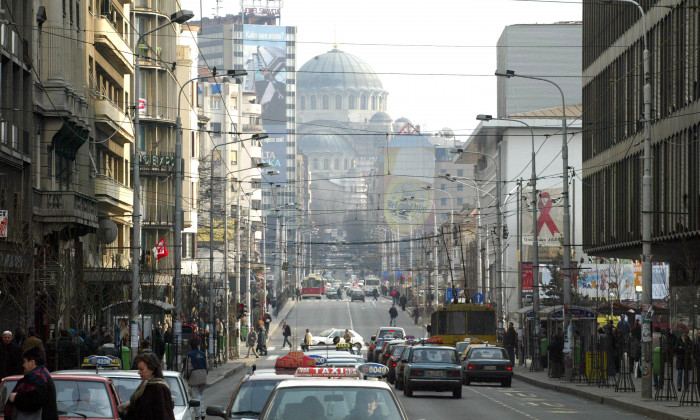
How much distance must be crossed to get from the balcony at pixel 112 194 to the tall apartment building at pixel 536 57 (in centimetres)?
6475

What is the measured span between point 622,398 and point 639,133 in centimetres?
1571

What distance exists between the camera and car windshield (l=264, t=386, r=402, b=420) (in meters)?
11.4

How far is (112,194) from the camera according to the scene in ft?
164

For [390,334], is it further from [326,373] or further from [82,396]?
[326,373]

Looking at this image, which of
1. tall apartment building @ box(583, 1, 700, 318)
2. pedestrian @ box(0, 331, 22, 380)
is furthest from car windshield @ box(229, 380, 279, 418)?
tall apartment building @ box(583, 1, 700, 318)

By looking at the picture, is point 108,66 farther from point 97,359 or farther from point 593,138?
point 97,359

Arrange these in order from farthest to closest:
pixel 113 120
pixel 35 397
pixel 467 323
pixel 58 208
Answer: pixel 467 323, pixel 113 120, pixel 58 208, pixel 35 397

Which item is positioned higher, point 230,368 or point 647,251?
point 647,251

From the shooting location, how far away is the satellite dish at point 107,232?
46519mm

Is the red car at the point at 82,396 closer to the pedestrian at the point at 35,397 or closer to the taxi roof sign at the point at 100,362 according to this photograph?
the pedestrian at the point at 35,397

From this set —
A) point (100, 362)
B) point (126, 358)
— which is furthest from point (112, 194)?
point (100, 362)

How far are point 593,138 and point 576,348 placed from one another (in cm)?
1487

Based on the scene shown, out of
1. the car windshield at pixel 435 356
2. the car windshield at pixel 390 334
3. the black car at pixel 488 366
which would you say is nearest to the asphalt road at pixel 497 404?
the black car at pixel 488 366

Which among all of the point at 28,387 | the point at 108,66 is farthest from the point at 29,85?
the point at 28,387
